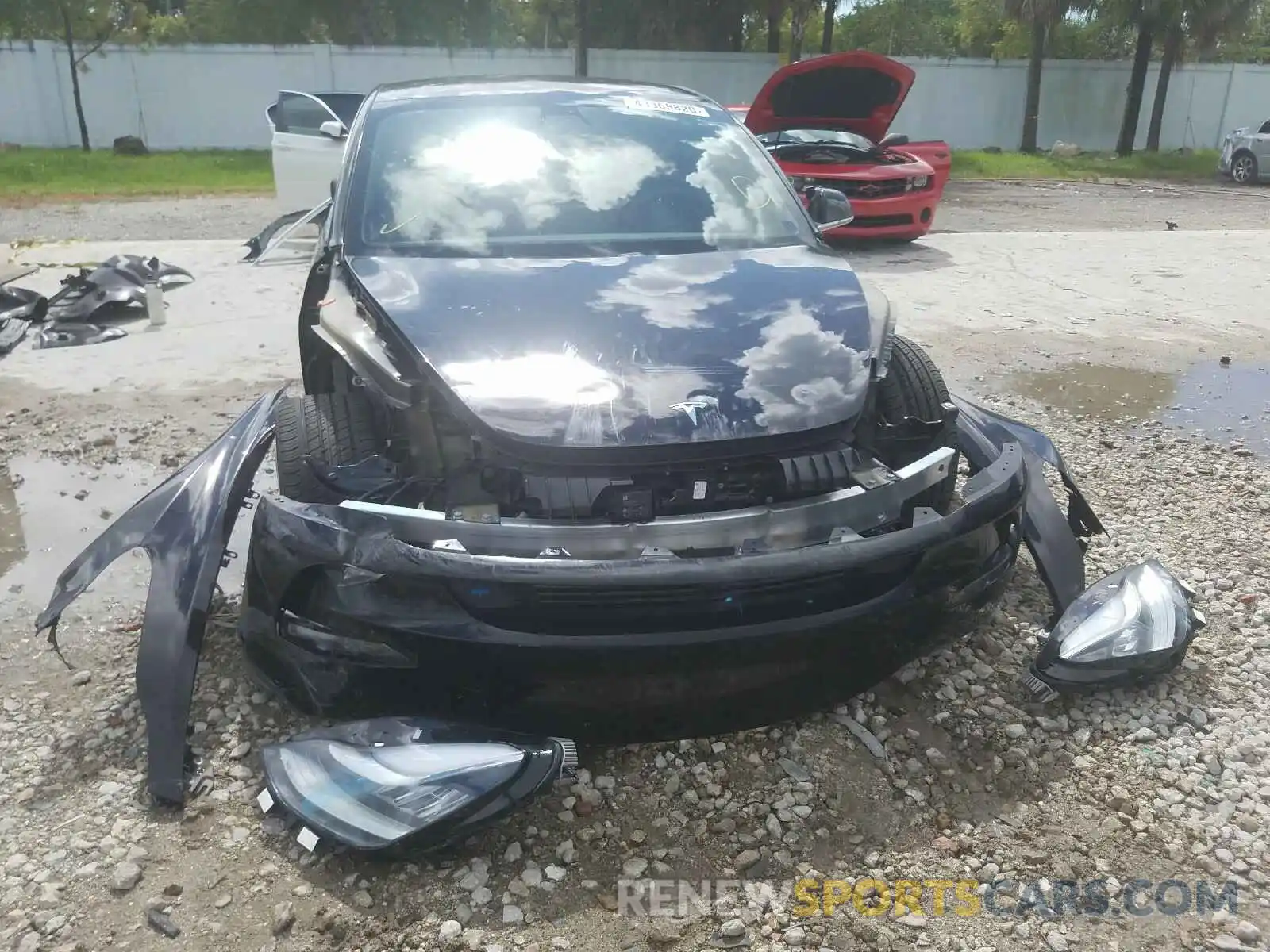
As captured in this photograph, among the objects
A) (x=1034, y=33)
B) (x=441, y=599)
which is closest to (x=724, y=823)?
(x=441, y=599)

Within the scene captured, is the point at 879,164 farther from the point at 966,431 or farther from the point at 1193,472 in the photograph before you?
the point at 966,431

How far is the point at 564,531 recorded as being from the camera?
222 cm

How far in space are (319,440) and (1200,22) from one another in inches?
1052

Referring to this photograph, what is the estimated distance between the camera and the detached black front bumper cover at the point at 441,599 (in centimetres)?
221

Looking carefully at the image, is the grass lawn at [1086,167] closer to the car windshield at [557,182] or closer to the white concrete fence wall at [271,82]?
the white concrete fence wall at [271,82]

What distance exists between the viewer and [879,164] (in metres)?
10.1

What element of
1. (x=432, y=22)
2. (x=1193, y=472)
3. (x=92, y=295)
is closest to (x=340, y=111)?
(x=92, y=295)

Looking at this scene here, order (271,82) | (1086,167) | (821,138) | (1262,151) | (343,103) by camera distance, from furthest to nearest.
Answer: (1086,167) → (271,82) → (1262,151) → (343,103) → (821,138)

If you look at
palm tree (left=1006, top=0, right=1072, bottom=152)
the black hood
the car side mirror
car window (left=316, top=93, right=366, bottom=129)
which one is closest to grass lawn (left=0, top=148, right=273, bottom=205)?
car window (left=316, top=93, right=366, bottom=129)

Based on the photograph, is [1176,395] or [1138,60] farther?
[1138,60]

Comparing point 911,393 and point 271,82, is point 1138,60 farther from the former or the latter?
point 911,393

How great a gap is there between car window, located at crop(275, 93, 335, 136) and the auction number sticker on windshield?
657cm

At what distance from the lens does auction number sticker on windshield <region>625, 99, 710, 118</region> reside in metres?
4.01

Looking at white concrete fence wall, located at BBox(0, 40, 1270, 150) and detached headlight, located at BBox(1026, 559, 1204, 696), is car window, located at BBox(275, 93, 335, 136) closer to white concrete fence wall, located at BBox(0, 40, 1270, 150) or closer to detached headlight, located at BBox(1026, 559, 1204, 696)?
detached headlight, located at BBox(1026, 559, 1204, 696)
